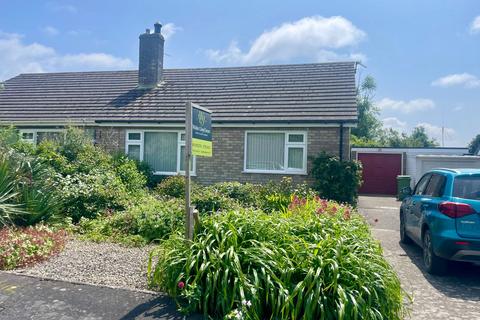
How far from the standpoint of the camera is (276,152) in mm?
12258

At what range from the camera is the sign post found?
4.50 meters

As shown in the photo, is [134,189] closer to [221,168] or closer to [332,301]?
[221,168]

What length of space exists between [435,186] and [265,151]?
22.2 ft

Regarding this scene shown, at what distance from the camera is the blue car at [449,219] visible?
16.4 feet

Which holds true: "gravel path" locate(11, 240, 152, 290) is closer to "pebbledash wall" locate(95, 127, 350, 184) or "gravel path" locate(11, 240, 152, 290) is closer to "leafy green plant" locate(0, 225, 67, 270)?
"leafy green plant" locate(0, 225, 67, 270)

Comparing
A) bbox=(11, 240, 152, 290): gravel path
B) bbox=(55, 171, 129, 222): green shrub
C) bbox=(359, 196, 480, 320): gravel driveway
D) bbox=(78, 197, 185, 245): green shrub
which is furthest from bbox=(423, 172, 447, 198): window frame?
bbox=(55, 171, 129, 222): green shrub

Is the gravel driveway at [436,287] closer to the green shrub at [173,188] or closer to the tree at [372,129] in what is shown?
the green shrub at [173,188]

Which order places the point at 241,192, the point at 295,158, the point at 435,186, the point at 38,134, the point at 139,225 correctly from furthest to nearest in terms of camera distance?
the point at 38,134, the point at 295,158, the point at 241,192, the point at 139,225, the point at 435,186

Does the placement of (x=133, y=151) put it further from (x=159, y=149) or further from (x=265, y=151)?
(x=265, y=151)

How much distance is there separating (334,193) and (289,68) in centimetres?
685

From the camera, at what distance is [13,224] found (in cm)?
639

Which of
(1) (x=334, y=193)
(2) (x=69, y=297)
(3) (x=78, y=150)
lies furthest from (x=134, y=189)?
(2) (x=69, y=297)

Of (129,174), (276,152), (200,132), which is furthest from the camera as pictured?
(276,152)

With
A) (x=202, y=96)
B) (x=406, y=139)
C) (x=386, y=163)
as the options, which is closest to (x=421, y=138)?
(x=406, y=139)
